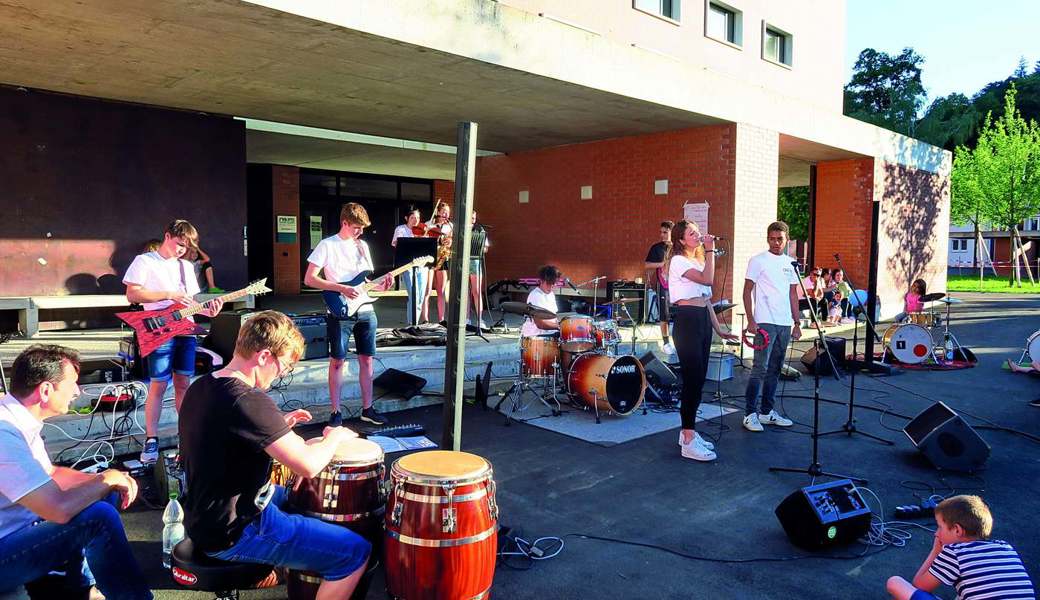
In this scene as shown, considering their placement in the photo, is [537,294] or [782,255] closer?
[782,255]

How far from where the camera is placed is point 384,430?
6.20 m

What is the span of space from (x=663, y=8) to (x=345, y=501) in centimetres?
1312

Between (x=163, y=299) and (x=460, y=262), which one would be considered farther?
(x=163, y=299)

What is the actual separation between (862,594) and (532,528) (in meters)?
1.89

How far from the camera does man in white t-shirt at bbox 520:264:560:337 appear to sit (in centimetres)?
743

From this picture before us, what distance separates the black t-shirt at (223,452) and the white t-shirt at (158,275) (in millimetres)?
3029

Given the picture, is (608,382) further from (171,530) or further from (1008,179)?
(1008,179)

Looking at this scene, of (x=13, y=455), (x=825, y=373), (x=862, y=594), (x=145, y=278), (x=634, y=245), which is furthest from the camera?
(x=634, y=245)

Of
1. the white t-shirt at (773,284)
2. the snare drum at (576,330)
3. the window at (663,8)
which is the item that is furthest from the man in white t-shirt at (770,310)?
the window at (663,8)

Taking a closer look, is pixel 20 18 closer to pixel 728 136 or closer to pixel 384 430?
pixel 384 430

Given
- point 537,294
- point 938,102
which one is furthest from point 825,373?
point 938,102

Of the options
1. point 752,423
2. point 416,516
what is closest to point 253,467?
point 416,516

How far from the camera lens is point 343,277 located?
636 centimetres

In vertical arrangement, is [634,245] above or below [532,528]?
above
